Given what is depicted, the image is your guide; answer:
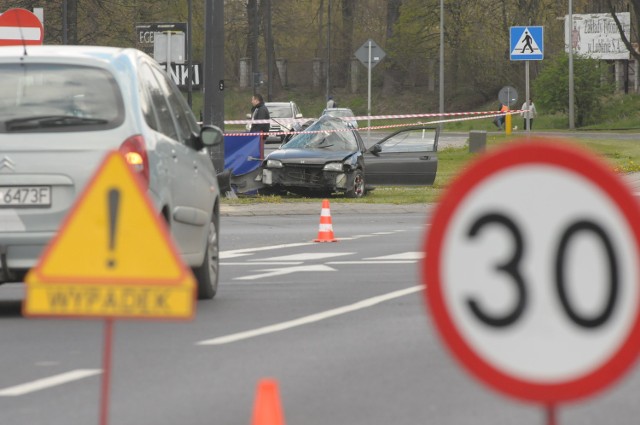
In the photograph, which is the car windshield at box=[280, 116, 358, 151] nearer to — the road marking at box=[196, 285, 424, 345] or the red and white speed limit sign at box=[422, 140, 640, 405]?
the road marking at box=[196, 285, 424, 345]

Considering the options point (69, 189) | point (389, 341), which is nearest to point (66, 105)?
point (69, 189)

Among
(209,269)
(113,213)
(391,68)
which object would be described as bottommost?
(209,269)

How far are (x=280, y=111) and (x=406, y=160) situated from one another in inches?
1174

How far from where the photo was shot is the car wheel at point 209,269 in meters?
12.3

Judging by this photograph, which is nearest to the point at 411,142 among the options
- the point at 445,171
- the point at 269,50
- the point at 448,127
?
the point at 445,171

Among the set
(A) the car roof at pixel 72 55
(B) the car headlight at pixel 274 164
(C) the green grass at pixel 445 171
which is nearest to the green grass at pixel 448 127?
(C) the green grass at pixel 445 171

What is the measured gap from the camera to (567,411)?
7.75 metres

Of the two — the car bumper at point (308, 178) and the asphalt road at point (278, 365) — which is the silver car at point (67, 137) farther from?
the car bumper at point (308, 178)

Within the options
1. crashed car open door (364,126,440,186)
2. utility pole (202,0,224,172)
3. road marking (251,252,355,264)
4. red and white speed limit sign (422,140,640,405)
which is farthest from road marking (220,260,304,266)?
crashed car open door (364,126,440,186)

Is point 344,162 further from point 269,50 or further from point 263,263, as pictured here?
point 269,50

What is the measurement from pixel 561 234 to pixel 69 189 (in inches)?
270

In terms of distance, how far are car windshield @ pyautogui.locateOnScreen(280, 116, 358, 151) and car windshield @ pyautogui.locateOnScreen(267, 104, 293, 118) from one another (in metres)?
29.8

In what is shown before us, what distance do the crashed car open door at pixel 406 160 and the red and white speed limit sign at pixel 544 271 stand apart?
23.4 m

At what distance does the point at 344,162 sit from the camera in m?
26.3
